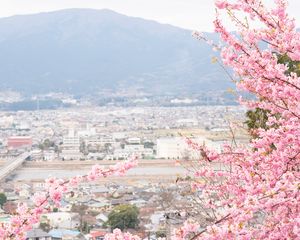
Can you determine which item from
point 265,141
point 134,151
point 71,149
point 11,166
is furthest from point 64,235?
point 71,149

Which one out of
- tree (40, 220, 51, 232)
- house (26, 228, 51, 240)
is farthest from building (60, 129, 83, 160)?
house (26, 228, 51, 240)

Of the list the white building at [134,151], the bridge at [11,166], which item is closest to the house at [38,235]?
the bridge at [11,166]

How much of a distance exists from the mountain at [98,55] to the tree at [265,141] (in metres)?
95.5

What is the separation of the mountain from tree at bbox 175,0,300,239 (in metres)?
95.5

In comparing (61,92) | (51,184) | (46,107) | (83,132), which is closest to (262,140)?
(51,184)

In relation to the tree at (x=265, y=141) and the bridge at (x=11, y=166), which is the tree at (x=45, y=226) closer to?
the bridge at (x=11, y=166)

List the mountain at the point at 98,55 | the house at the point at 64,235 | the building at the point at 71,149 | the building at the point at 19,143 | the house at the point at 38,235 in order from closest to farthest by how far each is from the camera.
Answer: the house at the point at 38,235, the house at the point at 64,235, the building at the point at 71,149, the building at the point at 19,143, the mountain at the point at 98,55

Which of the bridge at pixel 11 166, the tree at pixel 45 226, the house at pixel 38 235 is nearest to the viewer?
the house at pixel 38 235

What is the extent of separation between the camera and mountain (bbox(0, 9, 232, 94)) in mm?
110812

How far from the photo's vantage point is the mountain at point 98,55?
364 feet

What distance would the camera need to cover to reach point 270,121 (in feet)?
9.78

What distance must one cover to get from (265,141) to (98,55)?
134280mm

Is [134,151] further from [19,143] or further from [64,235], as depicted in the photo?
[64,235]

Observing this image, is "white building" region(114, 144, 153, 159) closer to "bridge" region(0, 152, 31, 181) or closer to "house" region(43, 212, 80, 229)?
"bridge" region(0, 152, 31, 181)
